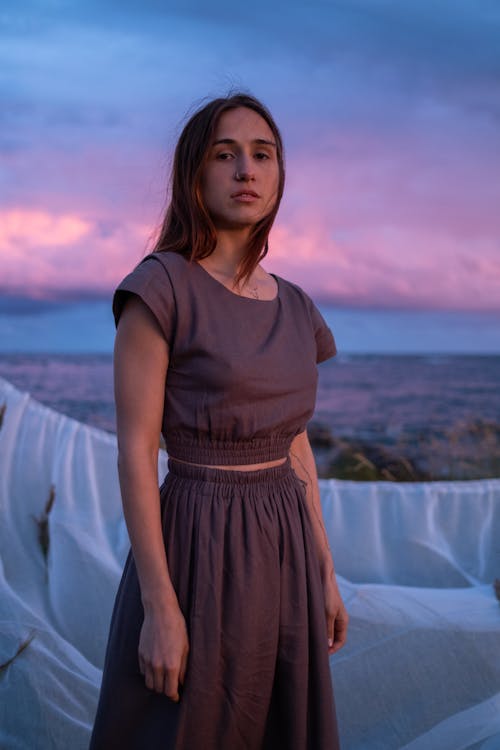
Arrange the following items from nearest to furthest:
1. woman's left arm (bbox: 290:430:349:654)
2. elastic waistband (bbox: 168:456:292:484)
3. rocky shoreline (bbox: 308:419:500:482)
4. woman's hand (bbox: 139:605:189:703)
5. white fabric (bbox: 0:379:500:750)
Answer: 1. woman's hand (bbox: 139:605:189:703)
2. elastic waistband (bbox: 168:456:292:484)
3. woman's left arm (bbox: 290:430:349:654)
4. white fabric (bbox: 0:379:500:750)
5. rocky shoreline (bbox: 308:419:500:482)

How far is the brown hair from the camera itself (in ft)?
4.12

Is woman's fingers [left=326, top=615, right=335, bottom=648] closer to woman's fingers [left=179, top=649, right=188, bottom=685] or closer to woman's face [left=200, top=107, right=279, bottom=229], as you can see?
woman's fingers [left=179, top=649, right=188, bottom=685]

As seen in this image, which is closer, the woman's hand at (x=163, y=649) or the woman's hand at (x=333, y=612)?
the woman's hand at (x=163, y=649)

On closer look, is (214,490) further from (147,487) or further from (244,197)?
(244,197)

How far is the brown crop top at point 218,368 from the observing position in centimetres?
117

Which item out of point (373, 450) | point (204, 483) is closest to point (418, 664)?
point (204, 483)

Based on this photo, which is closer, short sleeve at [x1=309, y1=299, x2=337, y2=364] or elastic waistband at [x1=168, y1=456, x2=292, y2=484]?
elastic waistband at [x1=168, y1=456, x2=292, y2=484]

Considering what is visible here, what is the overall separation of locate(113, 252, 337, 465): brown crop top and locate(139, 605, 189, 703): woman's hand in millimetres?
269

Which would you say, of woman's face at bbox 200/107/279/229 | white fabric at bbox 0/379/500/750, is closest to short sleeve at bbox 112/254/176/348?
woman's face at bbox 200/107/279/229

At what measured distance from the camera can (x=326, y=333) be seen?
151 centimetres

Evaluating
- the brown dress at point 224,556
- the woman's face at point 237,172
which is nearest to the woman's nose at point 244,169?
the woman's face at point 237,172

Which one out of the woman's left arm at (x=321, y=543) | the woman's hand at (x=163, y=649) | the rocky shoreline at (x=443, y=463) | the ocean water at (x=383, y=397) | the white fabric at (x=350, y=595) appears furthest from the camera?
the ocean water at (x=383, y=397)

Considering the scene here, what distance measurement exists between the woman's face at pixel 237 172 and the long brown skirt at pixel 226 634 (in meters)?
0.48

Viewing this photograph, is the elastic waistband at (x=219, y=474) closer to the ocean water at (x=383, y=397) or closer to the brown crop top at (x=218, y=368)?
the brown crop top at (x=218, y=368)
